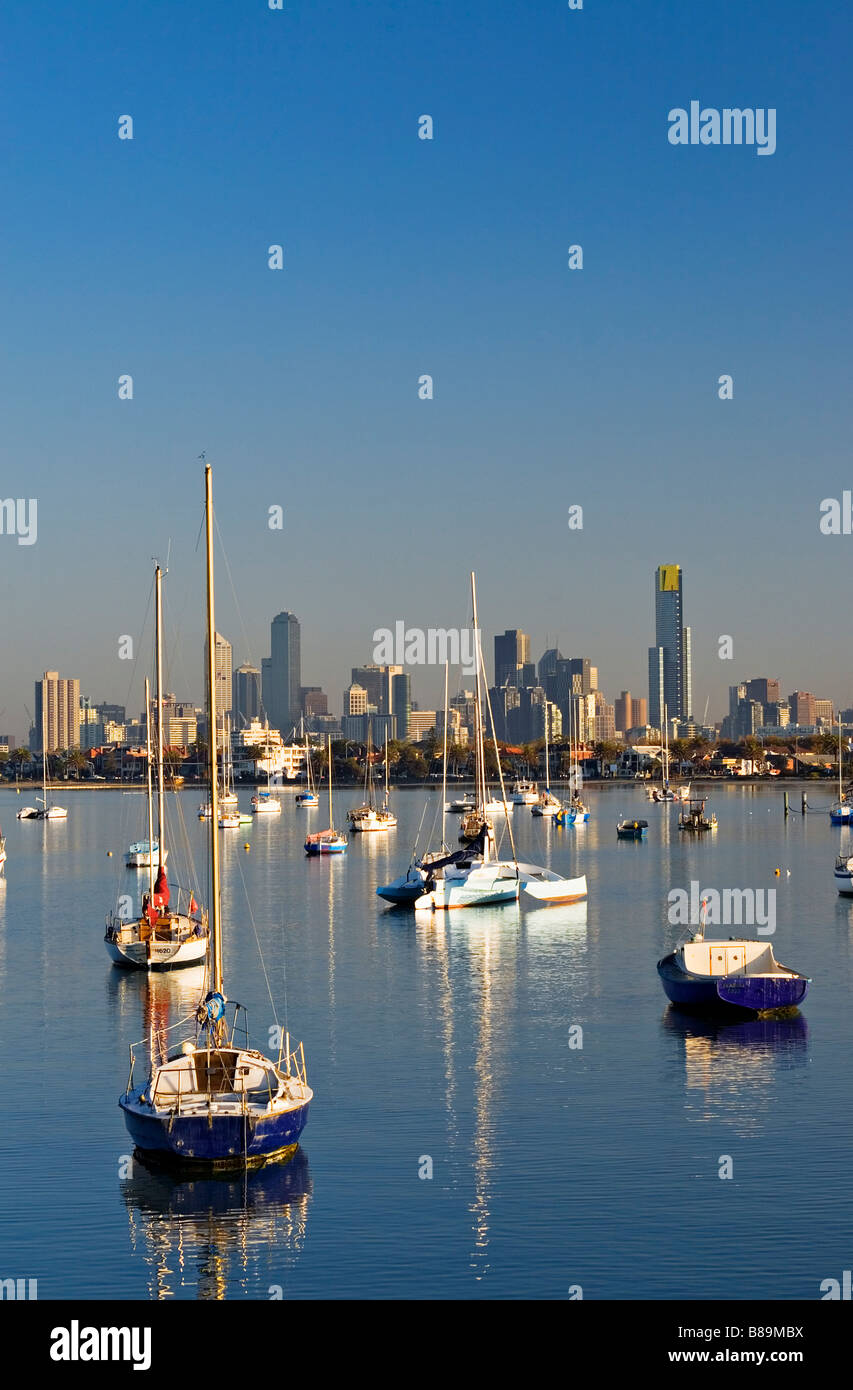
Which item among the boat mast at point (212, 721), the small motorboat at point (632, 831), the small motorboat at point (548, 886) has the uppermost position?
the boat mast at point (212, 721)

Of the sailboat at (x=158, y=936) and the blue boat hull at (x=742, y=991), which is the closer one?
the blue boat hull at (x=742, y=991)

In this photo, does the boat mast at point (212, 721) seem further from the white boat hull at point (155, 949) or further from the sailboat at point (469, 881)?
the sailboat at point (469, 881)

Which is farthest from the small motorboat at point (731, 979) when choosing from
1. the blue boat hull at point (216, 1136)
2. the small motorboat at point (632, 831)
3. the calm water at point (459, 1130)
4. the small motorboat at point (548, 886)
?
the small motorboat at point (632, 831)

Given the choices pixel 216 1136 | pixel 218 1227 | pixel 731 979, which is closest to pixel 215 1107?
pixel 216 1136

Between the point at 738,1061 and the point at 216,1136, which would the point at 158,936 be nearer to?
the point at 738,1061
